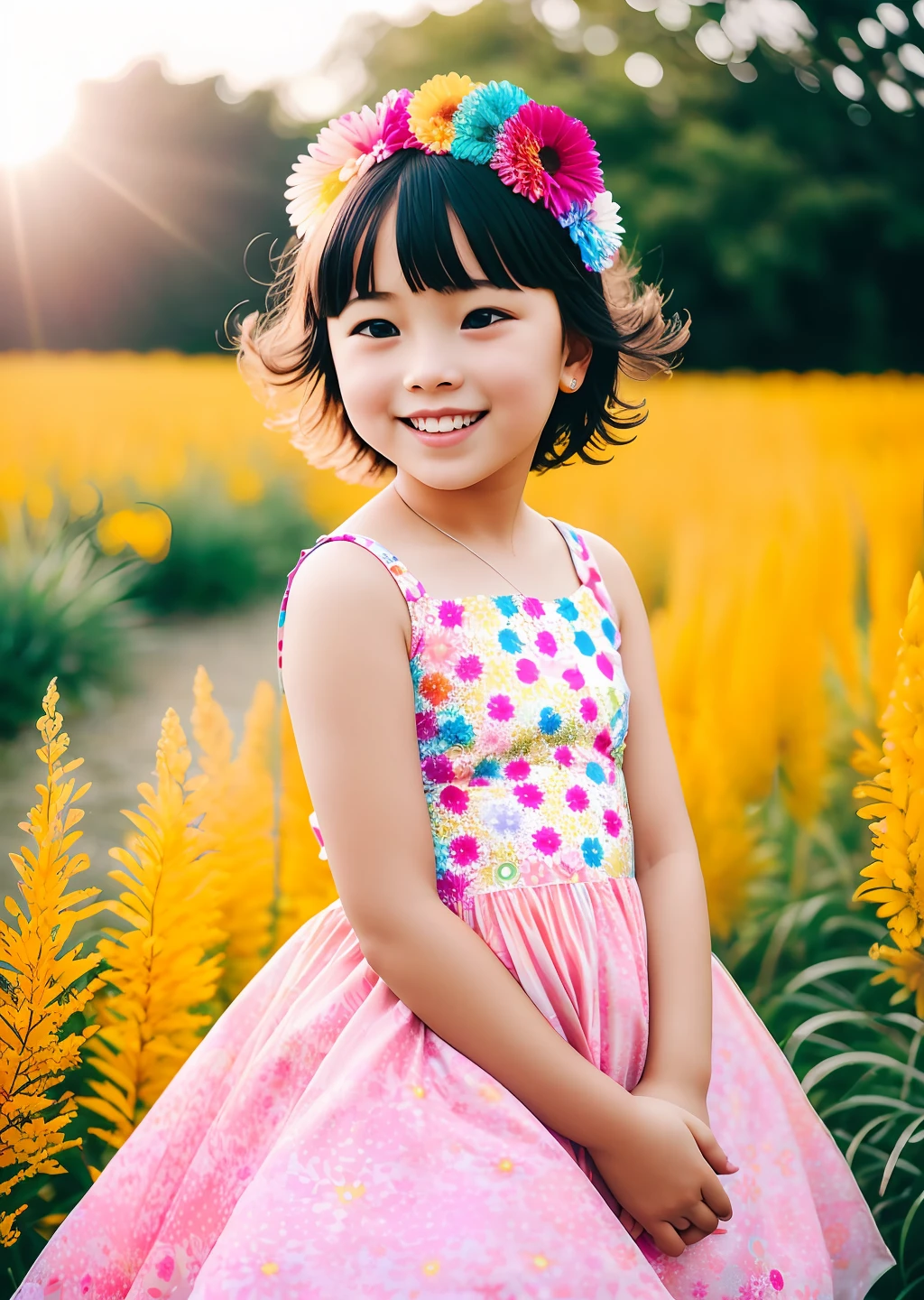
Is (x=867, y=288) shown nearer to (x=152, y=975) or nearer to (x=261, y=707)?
(x=261, y=707)

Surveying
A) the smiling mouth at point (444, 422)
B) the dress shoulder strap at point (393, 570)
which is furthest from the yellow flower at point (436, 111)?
the dress shoulder strap at point (393, 570)

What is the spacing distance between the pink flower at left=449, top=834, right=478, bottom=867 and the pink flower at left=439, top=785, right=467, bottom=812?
2 cm

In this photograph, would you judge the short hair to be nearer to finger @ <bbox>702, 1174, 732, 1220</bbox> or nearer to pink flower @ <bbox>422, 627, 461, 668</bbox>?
pink flower @ <bbox>422, 627, 461, 668</bbox>

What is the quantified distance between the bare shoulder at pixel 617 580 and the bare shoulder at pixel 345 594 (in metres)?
0.30

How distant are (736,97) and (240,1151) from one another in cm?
208

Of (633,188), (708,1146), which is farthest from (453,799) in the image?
(633,188)

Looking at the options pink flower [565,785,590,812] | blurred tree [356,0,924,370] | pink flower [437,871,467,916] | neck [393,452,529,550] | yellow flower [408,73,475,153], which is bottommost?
pink flower [437,871,467,916]

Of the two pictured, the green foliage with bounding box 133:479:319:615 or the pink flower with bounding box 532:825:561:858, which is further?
the green foliage with bounding box 133:479:319:615

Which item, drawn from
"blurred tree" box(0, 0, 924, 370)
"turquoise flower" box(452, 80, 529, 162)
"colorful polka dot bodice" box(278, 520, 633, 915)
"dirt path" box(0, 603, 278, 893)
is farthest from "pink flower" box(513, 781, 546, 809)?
"blurred tree" box(0, 0, 924, 370)

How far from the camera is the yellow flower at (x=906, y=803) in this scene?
1.20 meters

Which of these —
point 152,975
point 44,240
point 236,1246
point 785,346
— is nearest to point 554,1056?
point 236,1246

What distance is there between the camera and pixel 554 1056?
2.63 feet

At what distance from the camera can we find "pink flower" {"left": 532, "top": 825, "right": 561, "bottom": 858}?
3.01 feet

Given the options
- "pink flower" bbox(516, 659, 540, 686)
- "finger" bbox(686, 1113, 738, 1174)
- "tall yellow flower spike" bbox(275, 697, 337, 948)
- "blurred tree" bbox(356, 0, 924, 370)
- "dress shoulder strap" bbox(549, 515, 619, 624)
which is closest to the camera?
"finger" bbox(686, 1113, 738, 1174)
